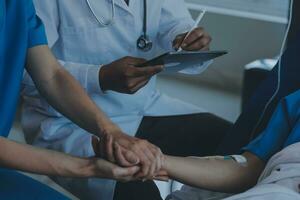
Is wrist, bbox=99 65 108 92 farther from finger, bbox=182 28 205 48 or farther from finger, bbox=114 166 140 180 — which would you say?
finger, bbox=114 166 140 180

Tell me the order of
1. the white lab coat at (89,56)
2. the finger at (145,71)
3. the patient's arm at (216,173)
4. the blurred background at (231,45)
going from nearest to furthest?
the patient's arm at (216,173), the finger at (145,71), the white lab coat at (89,56), the blurred background at (231,45)

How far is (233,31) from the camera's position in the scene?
2807 millimetres

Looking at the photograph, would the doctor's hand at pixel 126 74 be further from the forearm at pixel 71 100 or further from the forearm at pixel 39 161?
the forearm at pixel 39 161

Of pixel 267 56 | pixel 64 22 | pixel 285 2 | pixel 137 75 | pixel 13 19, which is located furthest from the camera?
pixel 267 56

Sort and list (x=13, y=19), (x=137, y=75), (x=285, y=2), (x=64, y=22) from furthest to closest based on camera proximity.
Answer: (x=285, y=2) < (x=64, y=22) < (x=137, y=75) < (x=13, y=19)

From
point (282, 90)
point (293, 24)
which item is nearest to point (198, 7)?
point (293, 24)

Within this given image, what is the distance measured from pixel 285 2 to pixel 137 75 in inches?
49.1

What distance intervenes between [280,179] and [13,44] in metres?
0.70

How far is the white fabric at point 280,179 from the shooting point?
114cm

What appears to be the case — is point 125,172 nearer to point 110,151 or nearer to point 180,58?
point 110,151

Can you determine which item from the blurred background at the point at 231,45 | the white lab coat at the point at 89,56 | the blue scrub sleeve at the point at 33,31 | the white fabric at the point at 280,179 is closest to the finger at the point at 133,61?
the white lab coat at the point at 89,56

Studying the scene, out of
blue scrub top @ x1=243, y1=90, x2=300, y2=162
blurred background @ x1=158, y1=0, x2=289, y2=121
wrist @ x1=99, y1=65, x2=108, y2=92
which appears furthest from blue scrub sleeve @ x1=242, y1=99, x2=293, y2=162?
blurred background @ x1=158, y1=0, x2=289, y2=121

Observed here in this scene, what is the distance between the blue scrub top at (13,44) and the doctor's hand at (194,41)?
434 mm

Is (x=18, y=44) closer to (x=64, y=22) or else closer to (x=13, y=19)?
(x=13, y=19)
